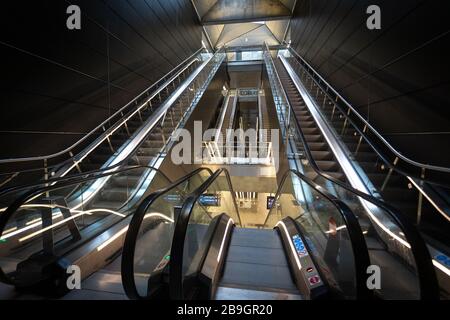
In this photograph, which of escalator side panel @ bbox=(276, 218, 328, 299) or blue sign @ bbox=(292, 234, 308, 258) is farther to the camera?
blue sign @ bbox=(292, 234, 308, 258)

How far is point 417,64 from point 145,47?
23.1 feet

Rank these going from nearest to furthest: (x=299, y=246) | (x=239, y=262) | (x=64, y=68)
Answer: (x=299, y=246) → (x=239, y=262) → (x=64, y=68)

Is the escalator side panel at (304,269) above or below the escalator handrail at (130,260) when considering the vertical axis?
below

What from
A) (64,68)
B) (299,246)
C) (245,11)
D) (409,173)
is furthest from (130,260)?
(245,11)

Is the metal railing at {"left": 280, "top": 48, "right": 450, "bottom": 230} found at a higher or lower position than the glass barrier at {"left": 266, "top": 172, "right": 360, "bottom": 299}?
higher

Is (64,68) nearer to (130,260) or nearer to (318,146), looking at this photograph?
(130,260)

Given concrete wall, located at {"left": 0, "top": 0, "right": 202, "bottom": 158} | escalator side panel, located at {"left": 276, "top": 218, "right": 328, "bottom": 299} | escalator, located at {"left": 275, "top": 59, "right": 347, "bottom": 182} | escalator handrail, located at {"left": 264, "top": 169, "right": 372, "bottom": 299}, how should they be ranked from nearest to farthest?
escalator handrail, located at {"left": 264, "top": 169, "right": 372, "bottom": 299}, escalator side panel, located at {"left": 276, "top": 218, "right": 328, "bottom": 299}, concrete wall, located at {"left": 0, "top": 0, "right": 202, "bottom": 158}, escalator, located at {"left": 275, "top": 59, "right": 347, "bottom": 182}

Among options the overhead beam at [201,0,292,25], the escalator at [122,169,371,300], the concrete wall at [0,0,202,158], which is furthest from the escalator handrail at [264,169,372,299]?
the overhead beam at [201,0,292,25]

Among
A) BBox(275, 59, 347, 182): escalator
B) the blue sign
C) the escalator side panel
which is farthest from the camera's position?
BBox(275, 59, 347, 182): escalator

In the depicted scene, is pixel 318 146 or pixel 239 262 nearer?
pixel 239 262

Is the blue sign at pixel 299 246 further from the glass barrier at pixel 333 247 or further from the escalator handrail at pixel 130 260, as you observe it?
the escalator handrail at pixel 130 260

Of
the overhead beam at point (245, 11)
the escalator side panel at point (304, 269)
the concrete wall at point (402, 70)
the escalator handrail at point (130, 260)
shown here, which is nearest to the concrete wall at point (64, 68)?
the escalator handrail at point (130, 260)

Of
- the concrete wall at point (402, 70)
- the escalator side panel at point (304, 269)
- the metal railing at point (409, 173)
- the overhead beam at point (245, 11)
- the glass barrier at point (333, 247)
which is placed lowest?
the escalator side panel at point (304, 269)

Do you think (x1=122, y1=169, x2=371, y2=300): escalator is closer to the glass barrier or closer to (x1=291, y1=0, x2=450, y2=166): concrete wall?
the glass barrier
